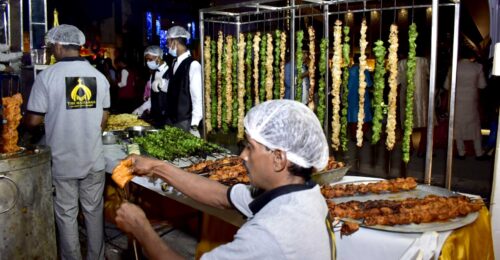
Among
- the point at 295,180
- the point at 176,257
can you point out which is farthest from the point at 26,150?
the point at 295,180

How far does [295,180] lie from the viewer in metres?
2.13

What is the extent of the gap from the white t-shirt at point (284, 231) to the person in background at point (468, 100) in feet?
25.5

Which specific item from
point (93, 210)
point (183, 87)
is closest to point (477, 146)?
point (183, 87)

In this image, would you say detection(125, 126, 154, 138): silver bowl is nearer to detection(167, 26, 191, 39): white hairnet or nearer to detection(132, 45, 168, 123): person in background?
detection(132, 45, 168, 123): person in background

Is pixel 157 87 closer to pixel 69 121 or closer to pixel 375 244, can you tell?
pixel 69 121

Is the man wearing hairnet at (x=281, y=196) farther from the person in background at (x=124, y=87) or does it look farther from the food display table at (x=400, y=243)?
the person in background at (x=124, y=87)

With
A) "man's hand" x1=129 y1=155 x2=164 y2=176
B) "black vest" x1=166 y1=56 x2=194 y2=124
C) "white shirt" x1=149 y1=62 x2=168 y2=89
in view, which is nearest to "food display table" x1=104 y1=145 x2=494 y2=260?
"man's hand" x1=129 y1=155 x2=164 y2=176

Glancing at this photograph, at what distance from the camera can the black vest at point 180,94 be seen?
6789 mm

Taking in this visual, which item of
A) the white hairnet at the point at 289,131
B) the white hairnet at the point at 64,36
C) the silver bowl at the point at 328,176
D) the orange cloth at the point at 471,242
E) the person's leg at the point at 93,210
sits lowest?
the person's leg at the point at 93,210

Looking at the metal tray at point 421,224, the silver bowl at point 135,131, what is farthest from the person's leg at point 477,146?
the silver bowl at point 135,131

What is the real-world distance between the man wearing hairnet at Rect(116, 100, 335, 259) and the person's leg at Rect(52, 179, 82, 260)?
10.0ft

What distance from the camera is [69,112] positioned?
4.88 metres

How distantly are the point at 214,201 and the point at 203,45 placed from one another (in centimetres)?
459

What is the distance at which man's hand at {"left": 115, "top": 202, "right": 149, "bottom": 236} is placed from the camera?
2303 mm
